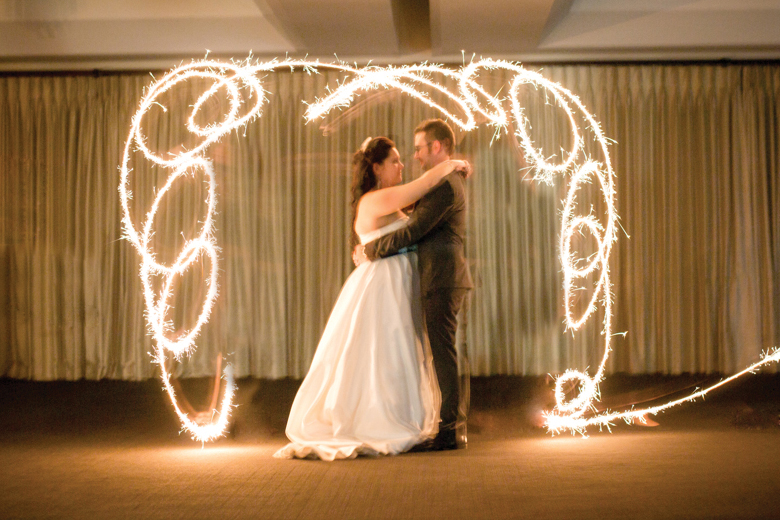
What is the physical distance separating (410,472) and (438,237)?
1120 millimetres

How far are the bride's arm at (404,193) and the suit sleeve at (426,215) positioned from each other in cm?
5

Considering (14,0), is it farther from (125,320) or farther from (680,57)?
(680,57)

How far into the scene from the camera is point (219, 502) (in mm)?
2217

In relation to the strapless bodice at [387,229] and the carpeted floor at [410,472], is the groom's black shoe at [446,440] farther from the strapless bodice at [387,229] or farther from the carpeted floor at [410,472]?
the strapless bodice at [387,229]

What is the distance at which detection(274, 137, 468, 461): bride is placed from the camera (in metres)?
2.94

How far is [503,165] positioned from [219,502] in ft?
13.7

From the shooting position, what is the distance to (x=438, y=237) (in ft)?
10.2

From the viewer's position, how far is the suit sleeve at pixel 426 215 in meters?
3.05

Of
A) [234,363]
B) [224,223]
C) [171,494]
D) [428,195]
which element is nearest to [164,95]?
[224,223]

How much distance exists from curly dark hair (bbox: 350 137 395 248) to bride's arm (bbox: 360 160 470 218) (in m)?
0.08

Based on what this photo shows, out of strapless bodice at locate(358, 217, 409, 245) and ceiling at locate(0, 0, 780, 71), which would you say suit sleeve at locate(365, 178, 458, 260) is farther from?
ceiling at locate(0, 0, 780, 71)

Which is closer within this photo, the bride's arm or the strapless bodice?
the bride's arm

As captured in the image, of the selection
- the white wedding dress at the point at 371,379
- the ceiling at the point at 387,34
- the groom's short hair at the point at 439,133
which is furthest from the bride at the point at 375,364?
the ceiling at the point at 387,34

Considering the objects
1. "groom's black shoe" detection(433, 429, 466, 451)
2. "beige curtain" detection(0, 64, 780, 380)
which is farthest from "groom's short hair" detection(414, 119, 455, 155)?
"beige curtain" detection(0, 64, 780, 380)
